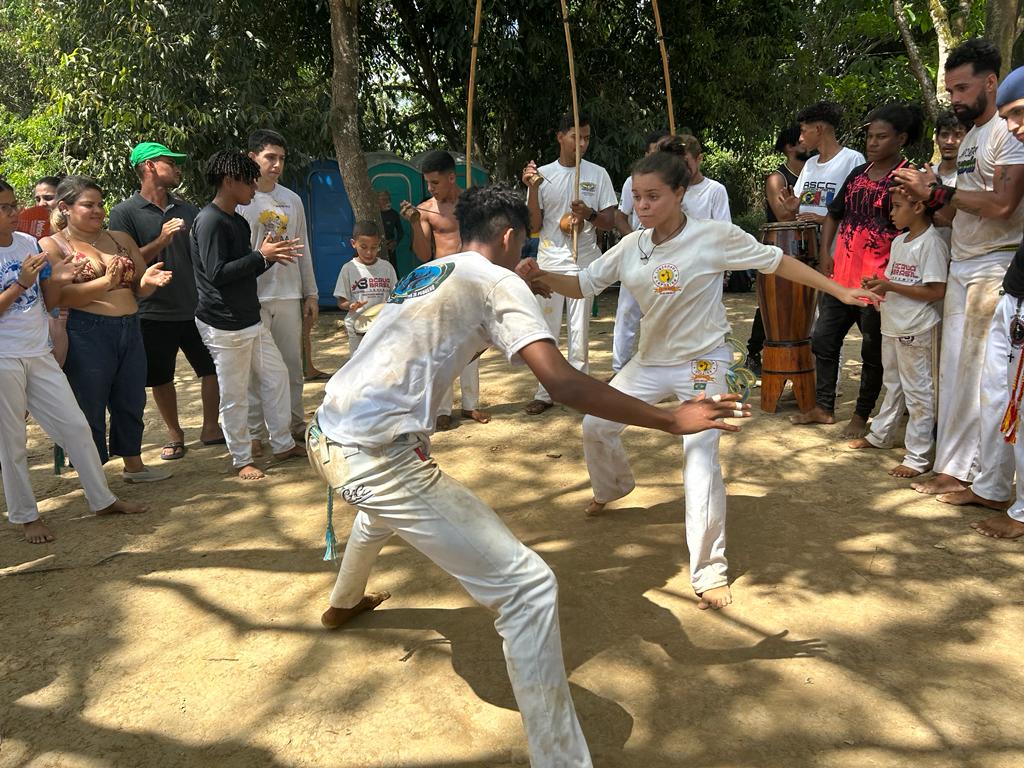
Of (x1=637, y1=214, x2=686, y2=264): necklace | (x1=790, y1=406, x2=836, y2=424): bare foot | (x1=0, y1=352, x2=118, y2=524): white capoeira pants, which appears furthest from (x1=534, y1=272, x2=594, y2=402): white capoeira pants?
(x1=0, y1=352, x2=118, y2=524): white capoeira pants

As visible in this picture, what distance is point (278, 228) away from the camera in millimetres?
5617

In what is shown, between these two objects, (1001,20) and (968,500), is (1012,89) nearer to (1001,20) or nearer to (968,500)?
(968,500)

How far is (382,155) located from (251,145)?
Result: 23.2 ft

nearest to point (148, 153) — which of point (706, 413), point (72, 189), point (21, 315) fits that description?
point (72, 189)

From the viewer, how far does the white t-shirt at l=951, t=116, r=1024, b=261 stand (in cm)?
415

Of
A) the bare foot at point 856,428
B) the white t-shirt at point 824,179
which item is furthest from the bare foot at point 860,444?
the white t-shirt at point 824,179

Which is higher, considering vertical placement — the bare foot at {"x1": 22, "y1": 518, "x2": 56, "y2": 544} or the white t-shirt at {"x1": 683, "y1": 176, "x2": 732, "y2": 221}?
the white t-shirt at {"x1": 683, "y1": 176, "x2": 732, "y2": 221}

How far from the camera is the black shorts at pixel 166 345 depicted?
5.69 meters

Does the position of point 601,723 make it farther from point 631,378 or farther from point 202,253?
point 202,253

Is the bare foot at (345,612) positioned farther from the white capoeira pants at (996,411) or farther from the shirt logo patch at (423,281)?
the white capoeira pants at (996,411)

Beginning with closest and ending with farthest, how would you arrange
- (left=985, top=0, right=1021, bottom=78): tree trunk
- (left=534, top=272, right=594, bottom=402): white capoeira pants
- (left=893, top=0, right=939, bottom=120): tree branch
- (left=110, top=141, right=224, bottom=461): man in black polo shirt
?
(left=110, top=141, right=224, bottom=461): man in black polo shirt, (left=534, top=272, right=594, bottom=402): white capoeira pants, (left=985, top=0, right=1021, bottom=78): tree trunk, (left=893, top=0, right=939, bottom=120): tree branch

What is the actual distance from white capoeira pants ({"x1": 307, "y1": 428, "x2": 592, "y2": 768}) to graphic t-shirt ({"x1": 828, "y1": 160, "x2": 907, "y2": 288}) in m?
3.68

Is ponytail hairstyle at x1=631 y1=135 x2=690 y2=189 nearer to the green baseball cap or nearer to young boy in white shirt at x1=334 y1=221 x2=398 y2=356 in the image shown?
young boy in white shirt at x1=334 y1=221 x2=398 y2=356

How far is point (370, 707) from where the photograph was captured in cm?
293
